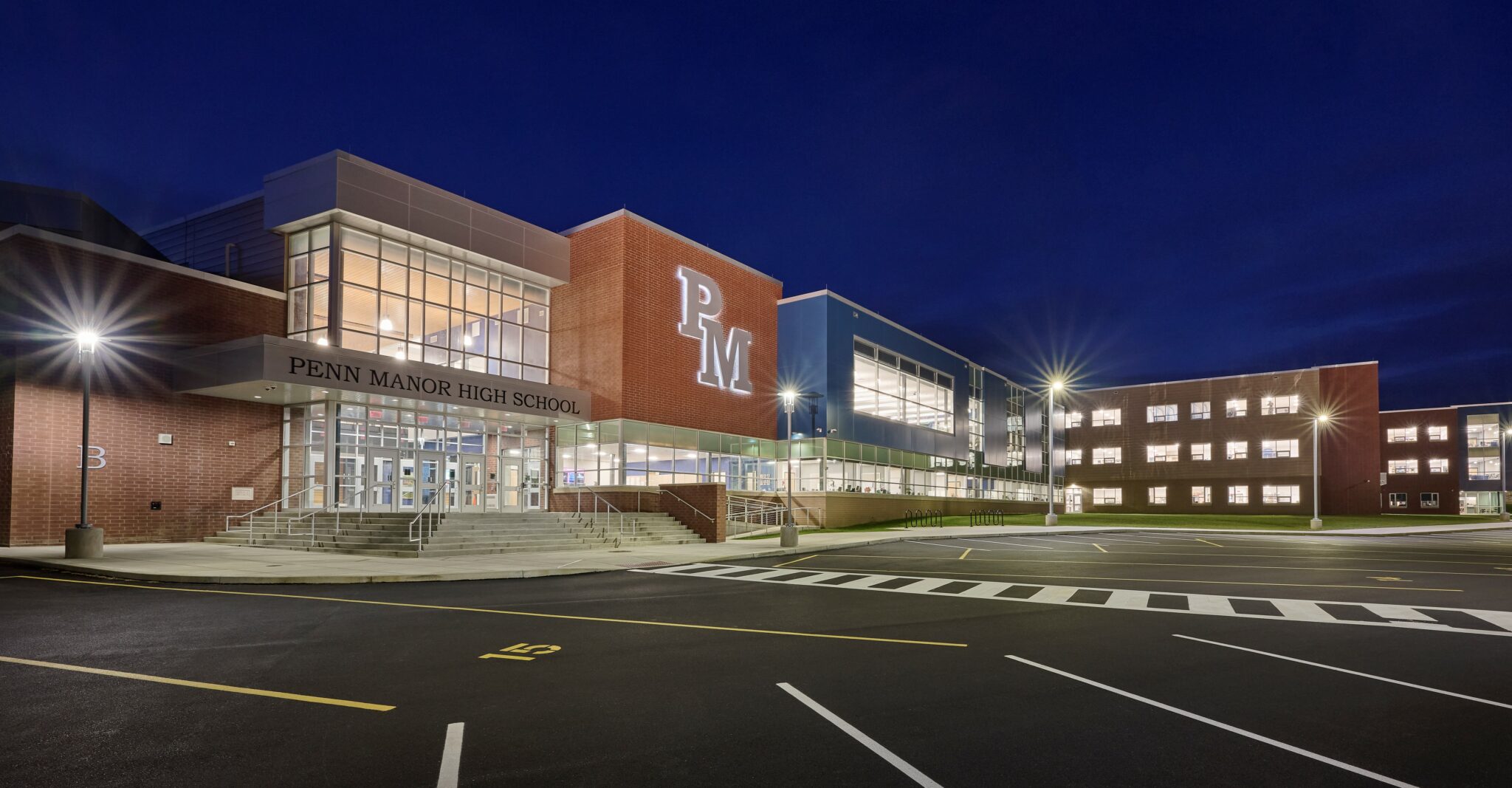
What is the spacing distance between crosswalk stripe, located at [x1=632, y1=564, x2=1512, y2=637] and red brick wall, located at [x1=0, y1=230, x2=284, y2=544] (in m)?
17.2

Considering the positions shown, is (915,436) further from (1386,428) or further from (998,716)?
(1386,428)

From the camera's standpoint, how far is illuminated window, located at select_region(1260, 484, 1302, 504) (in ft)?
232

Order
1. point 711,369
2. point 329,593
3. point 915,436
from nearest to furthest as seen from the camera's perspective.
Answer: point 329,593
point 711,369
point 915,436

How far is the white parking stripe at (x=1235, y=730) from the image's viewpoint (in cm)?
534

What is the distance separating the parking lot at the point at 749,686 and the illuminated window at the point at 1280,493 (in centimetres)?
6364

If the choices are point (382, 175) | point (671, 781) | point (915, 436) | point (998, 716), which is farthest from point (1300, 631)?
point (915, 436)

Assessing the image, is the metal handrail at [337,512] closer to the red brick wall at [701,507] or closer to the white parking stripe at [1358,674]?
the red brick wall at [701,507]

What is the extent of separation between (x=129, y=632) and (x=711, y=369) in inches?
1189

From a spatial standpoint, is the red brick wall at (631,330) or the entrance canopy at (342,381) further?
the red brick wall at (631,330)

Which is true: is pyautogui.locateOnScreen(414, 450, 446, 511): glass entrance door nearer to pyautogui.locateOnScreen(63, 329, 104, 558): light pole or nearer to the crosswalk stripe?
pyautogui.locateOnScreen(63, 329, 104, 558): light pole

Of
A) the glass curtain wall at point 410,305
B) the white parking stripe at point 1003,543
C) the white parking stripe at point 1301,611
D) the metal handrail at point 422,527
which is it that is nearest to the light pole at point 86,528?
the metal handrail at point 422,527

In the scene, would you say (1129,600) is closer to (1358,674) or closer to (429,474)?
(1358,674)

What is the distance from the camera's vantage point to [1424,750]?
232 inches

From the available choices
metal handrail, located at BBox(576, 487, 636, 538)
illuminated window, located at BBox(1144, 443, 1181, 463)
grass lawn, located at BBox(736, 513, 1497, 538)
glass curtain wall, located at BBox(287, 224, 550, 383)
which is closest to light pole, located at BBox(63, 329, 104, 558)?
glass curtain wall, located at BBox(287, 224, 550, 383)
